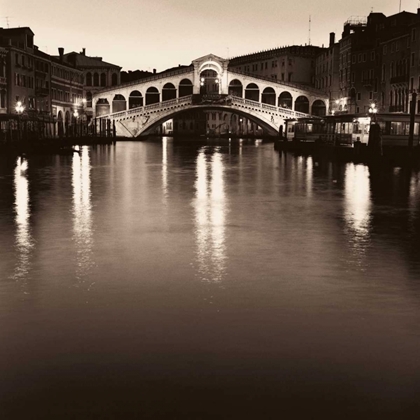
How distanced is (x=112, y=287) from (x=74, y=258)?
1.76m

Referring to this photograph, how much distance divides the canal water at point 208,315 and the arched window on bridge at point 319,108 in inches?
3111

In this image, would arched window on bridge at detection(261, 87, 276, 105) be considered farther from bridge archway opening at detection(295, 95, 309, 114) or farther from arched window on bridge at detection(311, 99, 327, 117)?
arched window on bridge at detection(311, 99, 327, 117)

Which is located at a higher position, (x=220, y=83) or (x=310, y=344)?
(x=220, y=83)

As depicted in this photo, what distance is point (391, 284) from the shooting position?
7.46 meters

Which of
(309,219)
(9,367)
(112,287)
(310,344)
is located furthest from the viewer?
(309,219)

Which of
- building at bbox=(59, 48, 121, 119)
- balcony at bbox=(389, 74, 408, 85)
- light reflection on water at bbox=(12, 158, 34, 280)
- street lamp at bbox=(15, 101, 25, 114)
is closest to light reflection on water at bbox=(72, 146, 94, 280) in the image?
light reflection on water at bbox=(12, 158, 34, 280)

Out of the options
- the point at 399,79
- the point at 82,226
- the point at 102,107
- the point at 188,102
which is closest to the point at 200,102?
the point at 188,102

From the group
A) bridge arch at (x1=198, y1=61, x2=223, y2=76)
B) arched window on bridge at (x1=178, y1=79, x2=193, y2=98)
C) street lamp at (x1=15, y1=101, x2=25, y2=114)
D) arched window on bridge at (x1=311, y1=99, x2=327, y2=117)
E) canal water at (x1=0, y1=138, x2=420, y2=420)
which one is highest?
bridge arch at (x1=198, y1=61, x2=223, y2=76)

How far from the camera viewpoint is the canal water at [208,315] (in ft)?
14.4

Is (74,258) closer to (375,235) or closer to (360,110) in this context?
(375,235)

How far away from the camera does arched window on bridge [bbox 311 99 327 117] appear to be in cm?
9075

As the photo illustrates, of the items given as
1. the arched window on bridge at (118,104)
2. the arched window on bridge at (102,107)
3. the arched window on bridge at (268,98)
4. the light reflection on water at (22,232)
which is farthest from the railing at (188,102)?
the light reflection on water at (22,232)

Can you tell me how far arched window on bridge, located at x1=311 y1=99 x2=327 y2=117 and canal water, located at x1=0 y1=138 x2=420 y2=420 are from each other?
7902cm

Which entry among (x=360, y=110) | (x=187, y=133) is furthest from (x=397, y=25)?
(x=187, y=133)
